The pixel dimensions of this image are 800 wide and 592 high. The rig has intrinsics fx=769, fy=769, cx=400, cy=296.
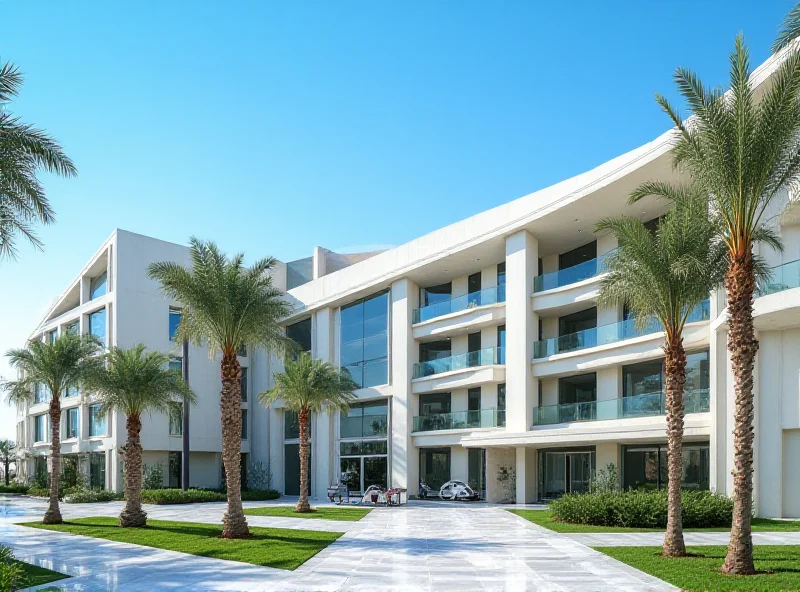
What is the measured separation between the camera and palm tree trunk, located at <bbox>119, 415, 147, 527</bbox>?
2489 cm

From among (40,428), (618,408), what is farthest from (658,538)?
(40,428)

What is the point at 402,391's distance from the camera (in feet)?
127

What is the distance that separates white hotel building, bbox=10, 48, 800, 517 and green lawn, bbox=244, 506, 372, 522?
692 centimetres

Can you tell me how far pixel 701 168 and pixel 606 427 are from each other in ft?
53.6

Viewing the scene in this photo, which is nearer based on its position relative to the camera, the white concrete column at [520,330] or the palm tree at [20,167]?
the palm tree at [20,167]

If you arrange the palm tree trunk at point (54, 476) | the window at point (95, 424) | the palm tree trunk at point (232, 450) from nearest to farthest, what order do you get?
the palm tree trunk at point (232, 450) → the palm tree trunk at point (54, 476) → the window at point (95, 424)

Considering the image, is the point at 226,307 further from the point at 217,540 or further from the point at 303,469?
the point at 303,469

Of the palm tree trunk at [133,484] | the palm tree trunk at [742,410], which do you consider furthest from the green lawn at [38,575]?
the palm tree trunk at [742,410]

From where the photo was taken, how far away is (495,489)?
115 feet

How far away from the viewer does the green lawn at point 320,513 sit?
27.3 m

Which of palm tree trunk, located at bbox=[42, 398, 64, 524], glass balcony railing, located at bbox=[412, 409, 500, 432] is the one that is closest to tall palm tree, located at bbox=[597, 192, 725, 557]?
glass balcony railing, located at bbox=[412, 409, 500, 432]

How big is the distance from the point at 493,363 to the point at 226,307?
17012 mm

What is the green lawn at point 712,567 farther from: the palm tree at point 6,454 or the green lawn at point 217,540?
the palm tree at point 6,454

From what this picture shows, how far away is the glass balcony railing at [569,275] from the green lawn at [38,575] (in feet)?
73.9
